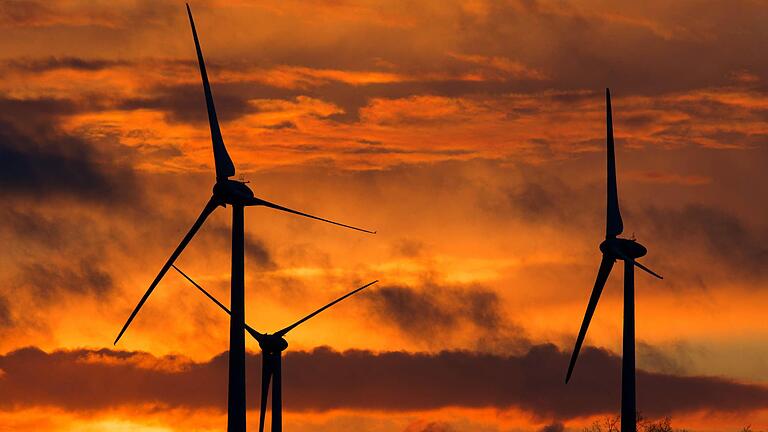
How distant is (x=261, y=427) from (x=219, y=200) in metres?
25.5

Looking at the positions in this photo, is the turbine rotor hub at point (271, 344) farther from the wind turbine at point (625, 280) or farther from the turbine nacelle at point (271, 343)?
the wind turbine at point (625, 280)

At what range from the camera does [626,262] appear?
421 feet

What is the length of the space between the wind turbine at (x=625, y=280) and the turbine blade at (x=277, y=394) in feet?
90.4

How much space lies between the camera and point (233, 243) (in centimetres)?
12681

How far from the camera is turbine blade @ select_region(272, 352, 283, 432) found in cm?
14950

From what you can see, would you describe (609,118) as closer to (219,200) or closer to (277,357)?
(219,200)

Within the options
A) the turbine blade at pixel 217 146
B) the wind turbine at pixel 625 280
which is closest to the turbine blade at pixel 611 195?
the wind turbine at pixel 625 280

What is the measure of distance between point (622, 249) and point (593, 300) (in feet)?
13.7

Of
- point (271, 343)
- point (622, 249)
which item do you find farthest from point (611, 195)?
point (271, 343)

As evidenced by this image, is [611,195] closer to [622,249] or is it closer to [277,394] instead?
[622,249]

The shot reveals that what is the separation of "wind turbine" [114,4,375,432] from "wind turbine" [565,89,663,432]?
1749 centimetres

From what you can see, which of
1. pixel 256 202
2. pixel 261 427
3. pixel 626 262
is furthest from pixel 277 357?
pixel 626 262

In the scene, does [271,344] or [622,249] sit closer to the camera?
[622,249]

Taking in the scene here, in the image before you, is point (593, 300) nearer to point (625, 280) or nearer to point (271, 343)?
point (625, 280)
